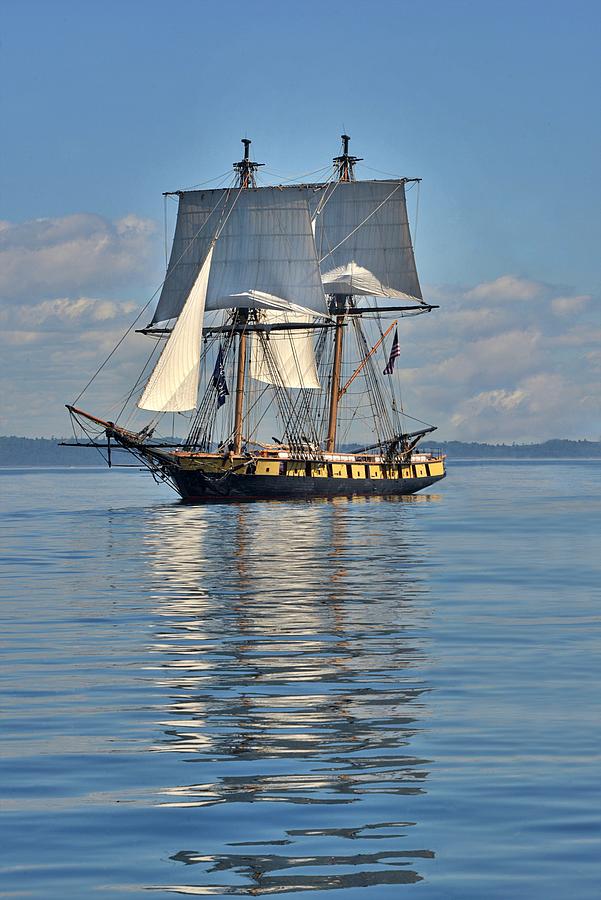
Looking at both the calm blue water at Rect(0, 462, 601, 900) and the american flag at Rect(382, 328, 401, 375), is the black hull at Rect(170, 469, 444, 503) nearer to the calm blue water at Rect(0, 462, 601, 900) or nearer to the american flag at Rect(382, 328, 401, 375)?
the american flag at Rect(382, 328, 401, 375)

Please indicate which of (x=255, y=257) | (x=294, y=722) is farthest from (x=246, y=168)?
(x=294, y=722)

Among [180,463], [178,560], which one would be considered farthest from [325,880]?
[180,463]

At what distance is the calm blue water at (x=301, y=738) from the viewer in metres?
12.0

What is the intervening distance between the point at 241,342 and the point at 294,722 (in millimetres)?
95094

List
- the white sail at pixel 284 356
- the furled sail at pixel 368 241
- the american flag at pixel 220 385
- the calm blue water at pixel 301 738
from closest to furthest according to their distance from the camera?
the calm blue water at pixel 301 738, the american flag at pixel 220 385, the white sail at pixel 284 356, the furled sail at pixel 368 241

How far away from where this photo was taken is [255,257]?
11512 cm

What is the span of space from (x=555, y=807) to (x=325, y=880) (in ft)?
10.6

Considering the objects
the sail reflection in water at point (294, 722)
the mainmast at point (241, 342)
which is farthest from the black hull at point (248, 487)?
the sail reflection in water at point (294, 722)

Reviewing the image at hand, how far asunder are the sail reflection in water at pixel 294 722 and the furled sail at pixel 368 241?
3381 inches

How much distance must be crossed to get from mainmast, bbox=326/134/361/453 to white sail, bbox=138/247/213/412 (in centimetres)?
1468

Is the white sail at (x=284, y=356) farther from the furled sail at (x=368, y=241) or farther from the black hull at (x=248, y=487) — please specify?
the black hull at (x=248, y=487)

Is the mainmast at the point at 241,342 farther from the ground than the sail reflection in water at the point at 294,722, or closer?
farther from the ground

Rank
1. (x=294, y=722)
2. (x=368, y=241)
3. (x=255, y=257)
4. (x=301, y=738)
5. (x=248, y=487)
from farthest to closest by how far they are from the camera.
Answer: (x=368, y=241) < (x=255, y=257) < (x=248, y=487) < (x=294, y=722) < (x=301, y=738)

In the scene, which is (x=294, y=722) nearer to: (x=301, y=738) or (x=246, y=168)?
(x=301, y=738)
